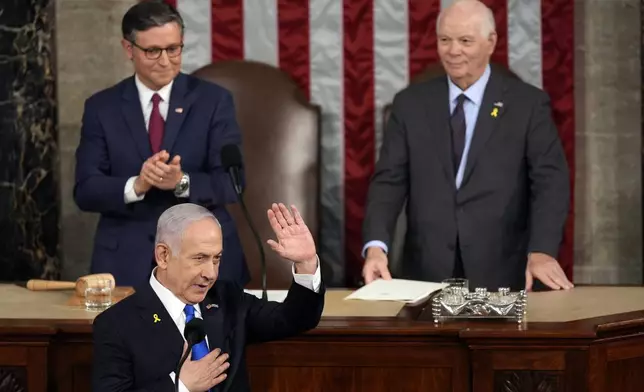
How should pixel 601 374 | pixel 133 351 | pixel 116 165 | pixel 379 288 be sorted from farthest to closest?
pixel 116 165 → pixel 379 288 → pixel 601 374 → pixel 133 351

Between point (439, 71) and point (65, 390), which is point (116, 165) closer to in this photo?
point (65, 390)

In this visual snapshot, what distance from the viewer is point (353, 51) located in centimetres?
625

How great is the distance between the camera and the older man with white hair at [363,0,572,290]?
16.2 ft

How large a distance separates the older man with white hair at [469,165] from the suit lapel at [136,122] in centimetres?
86

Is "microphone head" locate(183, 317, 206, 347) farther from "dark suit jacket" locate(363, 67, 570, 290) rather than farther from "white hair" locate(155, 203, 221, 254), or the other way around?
"dark suit jacket" locate(363, 67, 570, 290)

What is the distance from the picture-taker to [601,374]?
12.3 feet

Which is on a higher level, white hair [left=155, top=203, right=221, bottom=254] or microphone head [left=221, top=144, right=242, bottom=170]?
microphone head [left=221, top=144, right=242, bottom=170]

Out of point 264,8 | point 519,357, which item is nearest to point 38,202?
point 264,8

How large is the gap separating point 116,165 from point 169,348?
1509 mm

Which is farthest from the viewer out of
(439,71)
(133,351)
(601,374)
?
(439,71)

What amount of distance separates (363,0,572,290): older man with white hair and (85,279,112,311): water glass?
1097 mm

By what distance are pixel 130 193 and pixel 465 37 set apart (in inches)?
52.2

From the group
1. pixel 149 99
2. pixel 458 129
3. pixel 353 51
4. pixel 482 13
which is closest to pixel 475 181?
pixel 458 129

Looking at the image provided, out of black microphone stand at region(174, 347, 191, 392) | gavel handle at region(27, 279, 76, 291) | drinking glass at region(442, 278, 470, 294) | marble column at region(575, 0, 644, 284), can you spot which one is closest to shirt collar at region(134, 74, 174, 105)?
gavel handle at region(27, 279, 76, 291)
